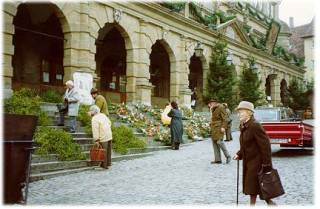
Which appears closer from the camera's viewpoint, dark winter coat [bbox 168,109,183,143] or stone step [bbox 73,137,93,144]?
stone step [bbox 73,137,93,144]

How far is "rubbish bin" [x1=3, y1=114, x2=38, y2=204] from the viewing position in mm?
7438

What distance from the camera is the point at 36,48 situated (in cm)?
2472

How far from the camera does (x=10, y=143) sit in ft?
24.4

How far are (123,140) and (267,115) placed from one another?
580cm

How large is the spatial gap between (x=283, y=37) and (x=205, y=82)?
25.9 m

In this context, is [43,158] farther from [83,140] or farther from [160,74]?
[160,74]

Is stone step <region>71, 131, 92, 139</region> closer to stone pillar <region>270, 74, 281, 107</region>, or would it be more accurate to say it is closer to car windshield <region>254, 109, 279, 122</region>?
car windshield <region>254, 109, 279, 122</region>

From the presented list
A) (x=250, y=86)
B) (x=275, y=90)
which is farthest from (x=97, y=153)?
(x=275, y=90)

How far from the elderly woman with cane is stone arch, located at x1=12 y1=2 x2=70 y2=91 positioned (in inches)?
641

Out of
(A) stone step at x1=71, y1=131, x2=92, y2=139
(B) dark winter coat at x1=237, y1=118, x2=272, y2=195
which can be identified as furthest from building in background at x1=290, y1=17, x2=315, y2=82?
(B) dark winter coat at x1=237, y1=118, x2=272, y2=195

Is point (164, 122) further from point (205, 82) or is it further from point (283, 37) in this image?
point (283, 37)

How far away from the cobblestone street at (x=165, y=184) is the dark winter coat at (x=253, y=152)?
1.41m

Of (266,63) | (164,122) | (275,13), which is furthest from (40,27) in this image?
(275,13)

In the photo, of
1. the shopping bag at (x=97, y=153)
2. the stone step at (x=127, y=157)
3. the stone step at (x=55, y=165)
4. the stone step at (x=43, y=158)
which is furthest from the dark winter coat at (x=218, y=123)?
the stone step at (x=43, y=158)
